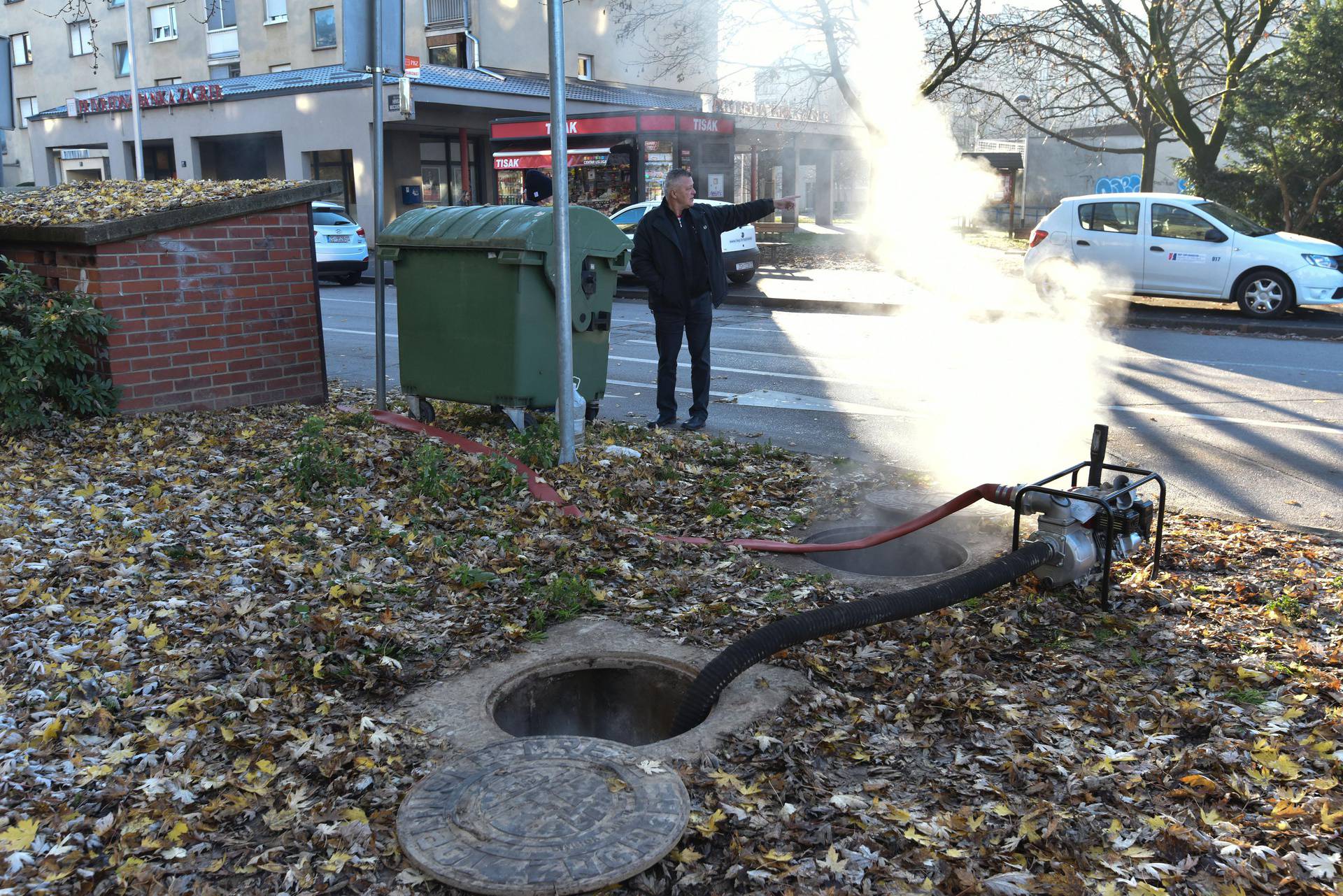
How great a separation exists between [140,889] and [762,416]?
6148mm

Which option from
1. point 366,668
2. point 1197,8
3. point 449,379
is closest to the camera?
point 366,668

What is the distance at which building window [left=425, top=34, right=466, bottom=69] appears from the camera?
3262 cm

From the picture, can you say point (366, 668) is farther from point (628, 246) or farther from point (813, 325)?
point (813, 325)

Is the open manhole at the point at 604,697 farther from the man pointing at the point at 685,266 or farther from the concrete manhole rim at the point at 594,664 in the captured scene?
the man pointing at the point at 685,266

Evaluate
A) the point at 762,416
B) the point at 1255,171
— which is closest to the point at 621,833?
the point at 762,416

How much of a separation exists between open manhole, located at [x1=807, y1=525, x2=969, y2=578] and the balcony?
30.8 metres

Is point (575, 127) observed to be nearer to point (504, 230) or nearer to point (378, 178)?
point (378, 178)

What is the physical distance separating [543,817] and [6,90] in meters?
7.41

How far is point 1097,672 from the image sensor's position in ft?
12.2

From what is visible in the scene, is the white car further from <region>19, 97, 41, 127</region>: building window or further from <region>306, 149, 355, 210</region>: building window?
<region>19, 97, 41, 127</region>: building window

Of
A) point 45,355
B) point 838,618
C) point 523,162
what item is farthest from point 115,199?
point 523,162

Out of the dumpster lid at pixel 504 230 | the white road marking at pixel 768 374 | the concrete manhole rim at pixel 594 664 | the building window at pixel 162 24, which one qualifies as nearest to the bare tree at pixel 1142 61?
the white road marking at pixel 768 374

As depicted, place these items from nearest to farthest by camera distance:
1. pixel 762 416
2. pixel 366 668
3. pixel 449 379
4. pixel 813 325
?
pixel 366 668 → pixel 449 379 → pixel 762 416 → pixel 813 325

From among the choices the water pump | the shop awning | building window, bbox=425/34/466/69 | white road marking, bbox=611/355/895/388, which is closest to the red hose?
the water pump
